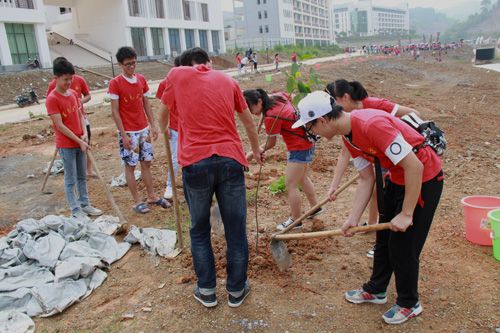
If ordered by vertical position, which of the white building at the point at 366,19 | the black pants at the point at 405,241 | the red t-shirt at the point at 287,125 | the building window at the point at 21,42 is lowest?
the black pants at the point at 405,241

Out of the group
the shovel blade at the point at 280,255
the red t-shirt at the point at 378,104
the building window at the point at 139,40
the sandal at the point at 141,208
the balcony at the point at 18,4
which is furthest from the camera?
the building window at the point at 139,40

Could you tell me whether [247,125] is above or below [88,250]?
above

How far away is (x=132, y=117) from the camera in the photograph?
4.73 meters

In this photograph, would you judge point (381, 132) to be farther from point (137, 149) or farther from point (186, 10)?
point (186, 10)

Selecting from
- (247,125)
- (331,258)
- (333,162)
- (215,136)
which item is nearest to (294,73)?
(247,125)

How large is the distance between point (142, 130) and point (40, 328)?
2.42 metres

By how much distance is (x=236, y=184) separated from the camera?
2.88 meters

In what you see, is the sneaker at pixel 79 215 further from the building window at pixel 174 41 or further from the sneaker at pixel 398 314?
the building window at pixel 174 41

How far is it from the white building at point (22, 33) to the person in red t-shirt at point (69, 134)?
25.1 m

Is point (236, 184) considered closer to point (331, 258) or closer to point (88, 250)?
point (331, 258)

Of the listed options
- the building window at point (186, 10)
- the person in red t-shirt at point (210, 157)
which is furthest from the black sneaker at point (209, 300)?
the building window at point (186, 10)

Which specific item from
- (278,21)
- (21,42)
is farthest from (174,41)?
(278,21)

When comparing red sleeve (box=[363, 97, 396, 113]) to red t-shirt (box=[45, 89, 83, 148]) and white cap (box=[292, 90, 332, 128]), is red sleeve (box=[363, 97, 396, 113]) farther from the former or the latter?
red t-shirt (box=[45, 89, 83, 148])

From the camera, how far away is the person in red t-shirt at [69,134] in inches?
177
